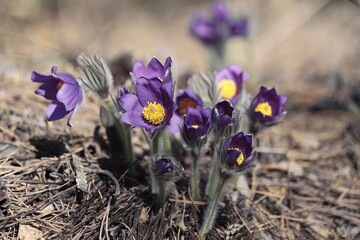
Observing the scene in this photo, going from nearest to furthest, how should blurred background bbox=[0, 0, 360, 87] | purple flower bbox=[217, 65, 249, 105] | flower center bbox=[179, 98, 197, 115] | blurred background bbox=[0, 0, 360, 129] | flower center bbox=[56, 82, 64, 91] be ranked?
flower center bbox=[56, 82, 64, 91]
flower center bbox=[179, 98, 197, 115]
purple flower bbox=[217, 65, 249, 105]
blurred background bbox=[0, 0, 360, 129]
blurred background bbox=[0, 0, 360, 87]

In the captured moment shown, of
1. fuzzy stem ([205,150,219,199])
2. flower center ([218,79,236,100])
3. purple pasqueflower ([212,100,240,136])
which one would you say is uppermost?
flower center ([218,79,236,100])

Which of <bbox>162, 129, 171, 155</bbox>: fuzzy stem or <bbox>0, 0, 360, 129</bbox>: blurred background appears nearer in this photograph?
<bbox>162, 129, 171, 155</bbox>: fuzzy stem

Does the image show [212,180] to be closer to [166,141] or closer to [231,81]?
[166,141]

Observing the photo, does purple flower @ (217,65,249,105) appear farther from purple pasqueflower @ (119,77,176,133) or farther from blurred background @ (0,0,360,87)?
blurred background @ (0,0,360,87)

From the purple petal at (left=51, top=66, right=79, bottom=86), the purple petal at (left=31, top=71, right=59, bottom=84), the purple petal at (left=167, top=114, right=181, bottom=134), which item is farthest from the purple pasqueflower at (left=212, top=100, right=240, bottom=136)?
the purple petal at (left=31, top=71, right=59, bottom=84)

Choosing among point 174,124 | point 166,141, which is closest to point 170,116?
point 174,124

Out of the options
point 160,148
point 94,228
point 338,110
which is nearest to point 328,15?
point 338,110
